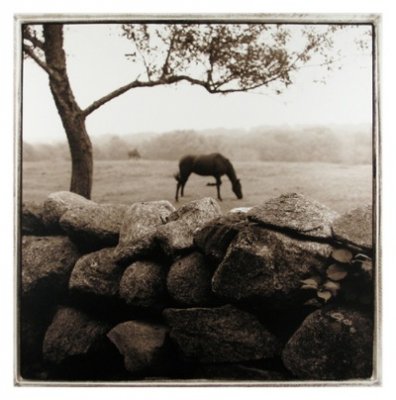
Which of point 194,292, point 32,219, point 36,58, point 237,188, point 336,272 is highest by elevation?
point 36,58

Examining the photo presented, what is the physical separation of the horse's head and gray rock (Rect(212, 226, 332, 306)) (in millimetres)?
375

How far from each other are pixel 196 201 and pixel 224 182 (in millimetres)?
278

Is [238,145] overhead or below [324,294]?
overhead

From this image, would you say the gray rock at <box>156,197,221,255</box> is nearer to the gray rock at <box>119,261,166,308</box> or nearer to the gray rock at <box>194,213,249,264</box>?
the gray rock at <box>194,213,249,264</box>

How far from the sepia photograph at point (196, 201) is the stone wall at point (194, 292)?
0.01 meters

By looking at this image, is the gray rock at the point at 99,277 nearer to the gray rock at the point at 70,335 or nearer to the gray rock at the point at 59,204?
the gray rock at the point at 70,335

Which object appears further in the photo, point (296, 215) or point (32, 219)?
point (32, 219)

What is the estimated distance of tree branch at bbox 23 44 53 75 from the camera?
4.87 meters

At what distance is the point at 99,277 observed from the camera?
492cm

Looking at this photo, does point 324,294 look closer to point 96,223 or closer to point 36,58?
point 96,223

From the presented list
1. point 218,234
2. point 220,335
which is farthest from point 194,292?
point 218,234

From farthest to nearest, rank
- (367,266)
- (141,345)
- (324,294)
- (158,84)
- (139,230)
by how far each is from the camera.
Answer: (158,84) < (139,230) < (141,345) < (367,266) < (324,294)

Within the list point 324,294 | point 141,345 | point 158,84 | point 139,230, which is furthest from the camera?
point 158,84

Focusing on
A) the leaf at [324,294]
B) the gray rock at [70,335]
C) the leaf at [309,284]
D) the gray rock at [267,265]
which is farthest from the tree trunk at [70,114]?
the leaf at [324,294]
